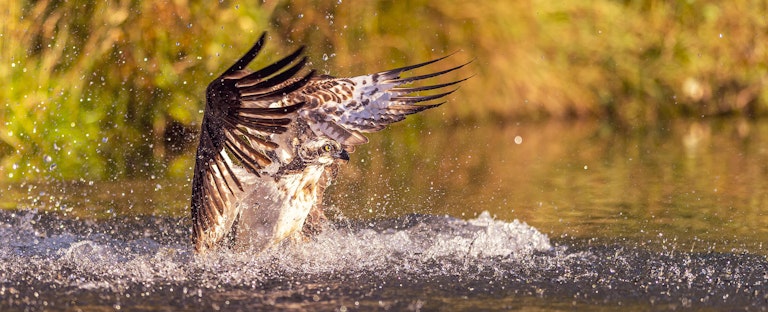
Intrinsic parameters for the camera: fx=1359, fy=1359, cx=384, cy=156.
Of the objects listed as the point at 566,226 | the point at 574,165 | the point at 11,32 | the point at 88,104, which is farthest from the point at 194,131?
the point at 566,226

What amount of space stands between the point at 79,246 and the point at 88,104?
470cm

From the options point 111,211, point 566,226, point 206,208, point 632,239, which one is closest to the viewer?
point 206,208

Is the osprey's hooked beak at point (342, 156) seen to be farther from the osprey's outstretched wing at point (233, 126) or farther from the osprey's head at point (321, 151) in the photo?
the osprey's outstretched wing at point (233, 126)

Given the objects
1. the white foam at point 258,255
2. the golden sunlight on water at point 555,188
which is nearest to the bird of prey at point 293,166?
the white foam at point 258,255

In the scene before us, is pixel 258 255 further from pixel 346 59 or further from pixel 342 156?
pixel 346 59

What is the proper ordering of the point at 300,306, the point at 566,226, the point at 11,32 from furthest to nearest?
the point at 11,32
the point at 566,226
the point at 300,306

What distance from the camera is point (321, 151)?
20.4ft

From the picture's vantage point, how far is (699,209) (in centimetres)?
796

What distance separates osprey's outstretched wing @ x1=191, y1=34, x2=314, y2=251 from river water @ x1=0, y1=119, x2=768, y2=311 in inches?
8.7

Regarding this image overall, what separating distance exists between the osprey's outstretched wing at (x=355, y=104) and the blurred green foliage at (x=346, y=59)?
356 cm

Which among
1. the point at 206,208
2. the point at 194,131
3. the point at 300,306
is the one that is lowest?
the point at 300,306

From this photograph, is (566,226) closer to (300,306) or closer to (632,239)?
(632,239)

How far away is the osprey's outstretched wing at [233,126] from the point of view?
17.8 feet

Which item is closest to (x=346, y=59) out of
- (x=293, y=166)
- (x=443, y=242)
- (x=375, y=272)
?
(x=443, y=242)
